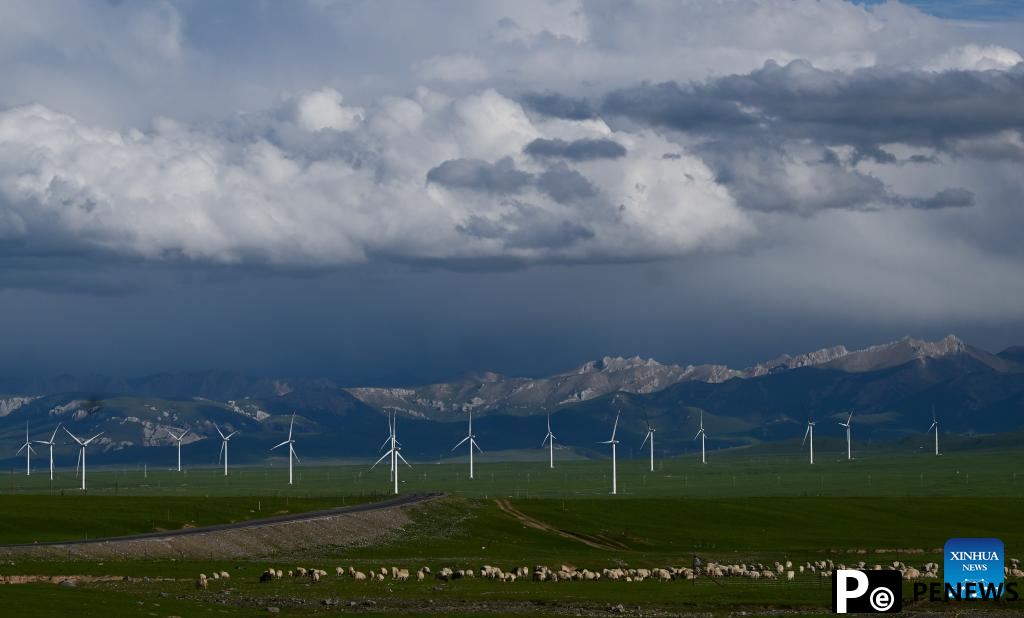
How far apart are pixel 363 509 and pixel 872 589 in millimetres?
94446

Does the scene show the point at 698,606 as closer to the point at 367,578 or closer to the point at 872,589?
the point at 872,589

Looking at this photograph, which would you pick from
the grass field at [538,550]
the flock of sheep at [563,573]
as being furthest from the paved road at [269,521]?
the flock of sheep at [563,573]

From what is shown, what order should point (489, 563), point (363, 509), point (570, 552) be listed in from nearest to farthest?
point (489, 563) → point (570, 552) → point (363, 509)

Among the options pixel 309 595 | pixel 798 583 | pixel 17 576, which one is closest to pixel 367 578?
pixel 309 595

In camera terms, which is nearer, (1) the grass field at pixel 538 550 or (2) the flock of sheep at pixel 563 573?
(1) the grass field at pixel 538 550

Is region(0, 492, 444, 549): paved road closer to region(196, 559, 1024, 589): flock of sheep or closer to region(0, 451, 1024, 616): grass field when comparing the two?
region(0, 451, 1024, 616): grass field

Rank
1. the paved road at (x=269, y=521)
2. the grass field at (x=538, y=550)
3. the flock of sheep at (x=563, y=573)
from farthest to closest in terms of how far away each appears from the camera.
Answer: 1. the paved road at (x=269, y=521)
2. the flock of sheep at (x=563, y=573)
3. the grass field at (x=538, y=550)

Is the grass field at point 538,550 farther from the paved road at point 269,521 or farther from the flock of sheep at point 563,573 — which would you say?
A: the paved road at point 269,521

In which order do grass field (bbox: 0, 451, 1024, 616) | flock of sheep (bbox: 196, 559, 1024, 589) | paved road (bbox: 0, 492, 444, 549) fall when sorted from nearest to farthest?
grass field (bbox: 0, 451, 1024, 616)
flock of sheep (bbox: 196, 559, 1024, 589)
paved road (bbox: 0, 492, 444, 549)

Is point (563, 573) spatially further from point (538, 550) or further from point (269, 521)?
point (269, 521)

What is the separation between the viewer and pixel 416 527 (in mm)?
158500

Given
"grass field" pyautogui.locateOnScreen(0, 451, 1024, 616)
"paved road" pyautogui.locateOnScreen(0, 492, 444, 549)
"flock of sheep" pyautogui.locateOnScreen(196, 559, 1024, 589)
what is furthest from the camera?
"paved road" pyautogui.locateOnScreen(0, 492, 444, 549)

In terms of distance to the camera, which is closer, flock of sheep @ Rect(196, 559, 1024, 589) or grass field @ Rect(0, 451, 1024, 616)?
grass field @ Rect(0, 451, 1024, 616)

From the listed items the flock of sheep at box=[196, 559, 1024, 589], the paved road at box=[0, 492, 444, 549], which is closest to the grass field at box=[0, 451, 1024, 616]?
the flock of sheep at box=[196, 559, 1024, 589]
